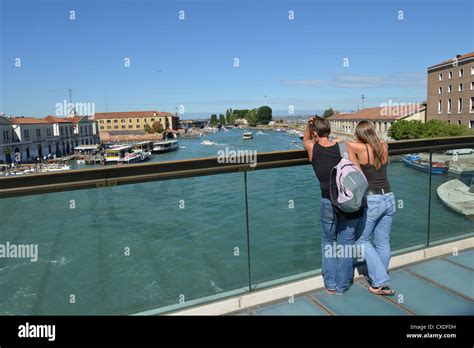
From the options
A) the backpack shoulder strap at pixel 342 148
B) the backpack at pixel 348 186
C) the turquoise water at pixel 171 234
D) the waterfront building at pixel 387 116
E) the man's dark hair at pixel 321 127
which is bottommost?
the turquoise water at pixel 171 234

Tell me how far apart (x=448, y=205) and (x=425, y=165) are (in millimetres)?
717

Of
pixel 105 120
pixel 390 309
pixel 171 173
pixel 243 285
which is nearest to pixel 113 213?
pixel 171 173

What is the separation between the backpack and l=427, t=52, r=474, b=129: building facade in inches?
2211

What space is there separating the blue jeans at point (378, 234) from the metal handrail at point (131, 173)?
713 millimetres

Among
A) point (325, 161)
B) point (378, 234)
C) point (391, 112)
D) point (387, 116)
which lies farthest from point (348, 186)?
point (391, 112)

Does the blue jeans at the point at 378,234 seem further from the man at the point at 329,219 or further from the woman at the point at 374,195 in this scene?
the man at the point at 329,219

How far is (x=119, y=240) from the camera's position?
3447mm

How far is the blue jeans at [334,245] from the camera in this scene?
2.90 m

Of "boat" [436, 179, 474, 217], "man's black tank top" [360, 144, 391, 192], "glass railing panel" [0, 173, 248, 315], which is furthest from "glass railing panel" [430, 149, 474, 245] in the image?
"glass railing panel" [0, 173, 248, 315]

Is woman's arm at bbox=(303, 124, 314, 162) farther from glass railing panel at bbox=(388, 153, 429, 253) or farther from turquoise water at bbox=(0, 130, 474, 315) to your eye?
glass railing panel at bbox=(388, 153, 429, 253)

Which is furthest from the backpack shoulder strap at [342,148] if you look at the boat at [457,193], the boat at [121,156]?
the boat at [121,156]

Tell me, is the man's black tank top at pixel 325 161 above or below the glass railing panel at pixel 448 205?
above
